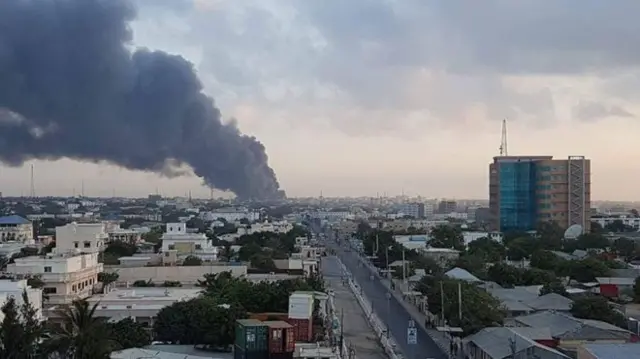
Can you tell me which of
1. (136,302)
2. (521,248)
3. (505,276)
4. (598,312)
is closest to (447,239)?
(521,248)

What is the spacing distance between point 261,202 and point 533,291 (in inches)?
4827

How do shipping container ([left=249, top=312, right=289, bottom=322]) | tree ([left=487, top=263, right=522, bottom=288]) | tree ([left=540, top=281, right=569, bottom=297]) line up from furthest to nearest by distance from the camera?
tree ([left=487, top=263, right=522, bottom=288])
tree ([left=540, top=281, right=569, bottom=297])
shipping container ([left=249, top=312, right=289, bottom=322])

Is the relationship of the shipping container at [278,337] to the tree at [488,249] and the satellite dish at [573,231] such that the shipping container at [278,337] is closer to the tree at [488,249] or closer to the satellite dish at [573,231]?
the tree at [488,249]

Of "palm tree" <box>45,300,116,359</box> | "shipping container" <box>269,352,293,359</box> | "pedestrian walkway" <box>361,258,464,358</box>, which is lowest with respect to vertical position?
"pedestrian walkway" <box>361,258,464,358</box>

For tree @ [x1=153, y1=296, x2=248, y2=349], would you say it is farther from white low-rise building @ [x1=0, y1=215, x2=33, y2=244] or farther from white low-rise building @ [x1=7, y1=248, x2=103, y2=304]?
white low-rise building @ [x1=0, y1=215, x2=33, y2=244]

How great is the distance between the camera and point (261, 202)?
507 feet

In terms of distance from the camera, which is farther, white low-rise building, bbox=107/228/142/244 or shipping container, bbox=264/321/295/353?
white low-rise building, bbox=107/228/142/244

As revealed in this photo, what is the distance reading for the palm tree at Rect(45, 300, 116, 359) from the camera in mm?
14305

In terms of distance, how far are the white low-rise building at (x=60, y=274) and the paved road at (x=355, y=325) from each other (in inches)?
361

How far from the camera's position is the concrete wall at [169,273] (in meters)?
37.3

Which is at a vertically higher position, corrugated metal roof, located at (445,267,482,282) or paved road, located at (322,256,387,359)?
corrugated metal roof, located at (445,267,482,282)

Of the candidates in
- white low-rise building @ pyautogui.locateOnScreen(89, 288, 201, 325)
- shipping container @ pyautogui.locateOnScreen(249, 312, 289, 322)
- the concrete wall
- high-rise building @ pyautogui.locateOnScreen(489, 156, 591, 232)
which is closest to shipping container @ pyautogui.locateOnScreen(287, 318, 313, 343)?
shipping container @ pyautogui.locateOnScreen(249, 312, 289, 322)

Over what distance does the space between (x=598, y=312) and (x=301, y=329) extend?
908 centimetres

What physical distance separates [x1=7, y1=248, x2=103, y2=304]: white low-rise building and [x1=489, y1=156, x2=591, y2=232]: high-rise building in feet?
146
